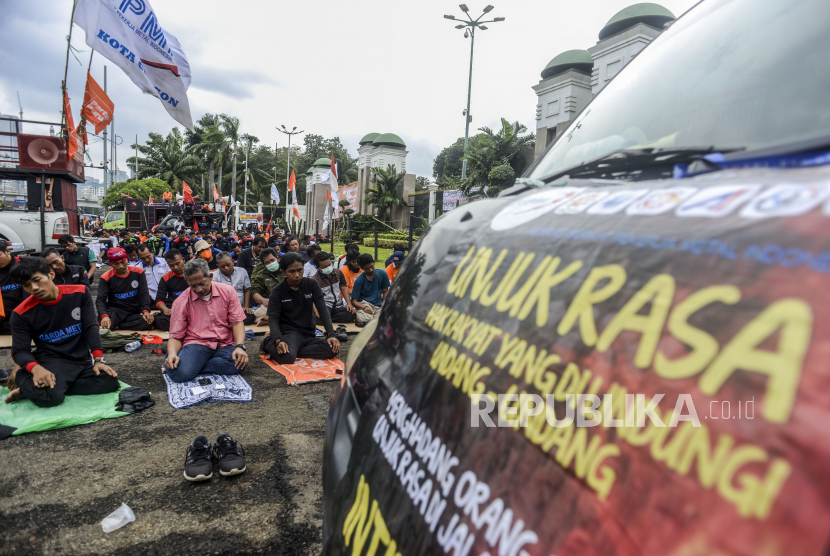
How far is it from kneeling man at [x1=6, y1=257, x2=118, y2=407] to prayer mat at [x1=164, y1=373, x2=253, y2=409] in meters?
0.59

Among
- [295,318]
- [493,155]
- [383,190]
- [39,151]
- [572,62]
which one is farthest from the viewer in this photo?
[383,190]

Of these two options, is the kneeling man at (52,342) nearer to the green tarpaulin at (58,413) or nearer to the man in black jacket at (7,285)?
the green tarpaulin at (58,413)

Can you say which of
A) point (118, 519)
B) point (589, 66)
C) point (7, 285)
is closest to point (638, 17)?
point (589, 66)

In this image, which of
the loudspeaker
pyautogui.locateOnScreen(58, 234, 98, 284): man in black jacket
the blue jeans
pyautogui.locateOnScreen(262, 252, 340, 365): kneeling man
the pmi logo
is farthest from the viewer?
the loudspeaker

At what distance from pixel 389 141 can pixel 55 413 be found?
29.0 metres

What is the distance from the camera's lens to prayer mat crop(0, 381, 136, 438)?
11.9ft

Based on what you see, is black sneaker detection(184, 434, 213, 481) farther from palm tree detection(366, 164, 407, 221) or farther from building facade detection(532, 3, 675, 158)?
palm tree detection(366, 164, 407, 221)

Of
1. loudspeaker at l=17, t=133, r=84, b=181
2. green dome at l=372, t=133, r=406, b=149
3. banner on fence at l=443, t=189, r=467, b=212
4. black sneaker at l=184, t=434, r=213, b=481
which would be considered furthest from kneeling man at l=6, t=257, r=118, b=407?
green dome at l=372, t=133, r=406, b=149

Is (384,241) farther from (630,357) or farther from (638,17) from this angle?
(630,357)

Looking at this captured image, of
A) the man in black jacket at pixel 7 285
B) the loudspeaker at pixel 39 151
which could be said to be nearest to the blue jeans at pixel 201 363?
the man in black jacket at pixel 7 285

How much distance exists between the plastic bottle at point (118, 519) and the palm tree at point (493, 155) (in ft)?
66.8

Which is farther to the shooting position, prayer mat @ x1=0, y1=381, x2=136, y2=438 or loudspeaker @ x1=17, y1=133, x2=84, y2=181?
loudspeaker @ x1=17, y1=133, x2=84, y2=181

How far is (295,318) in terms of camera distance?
588 centimetres

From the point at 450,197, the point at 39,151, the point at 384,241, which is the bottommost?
the point at 384,241
